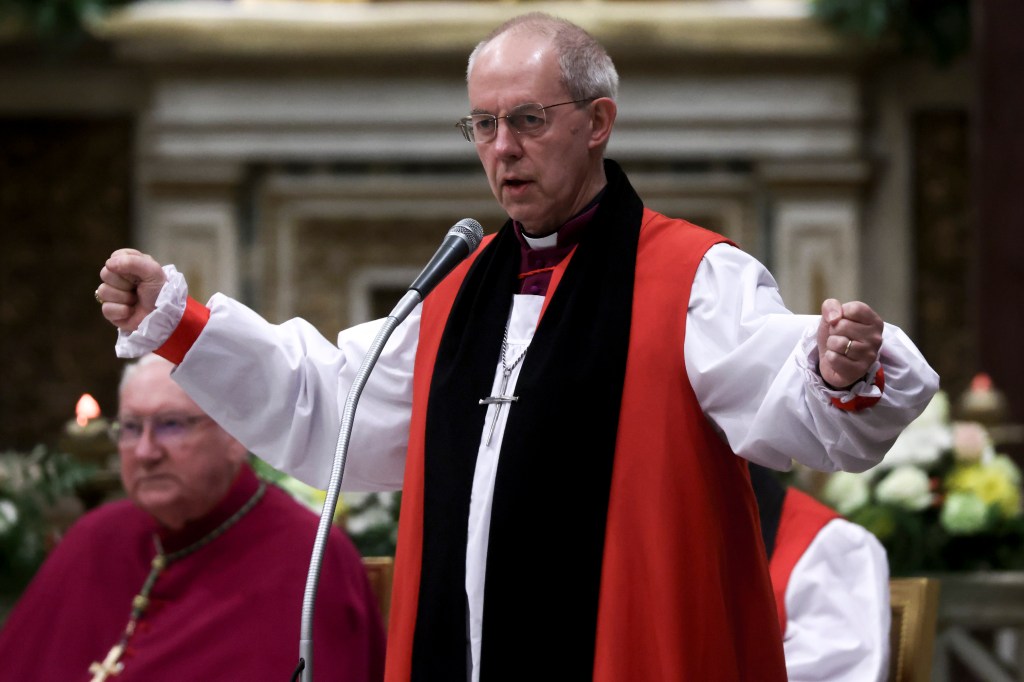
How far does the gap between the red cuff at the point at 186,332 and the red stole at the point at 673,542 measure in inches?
22.7

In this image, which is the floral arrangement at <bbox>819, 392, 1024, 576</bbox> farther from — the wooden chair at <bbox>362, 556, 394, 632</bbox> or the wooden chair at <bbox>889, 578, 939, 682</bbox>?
the wooden chair at <bbox>362, 556, 394, 632</bbox>

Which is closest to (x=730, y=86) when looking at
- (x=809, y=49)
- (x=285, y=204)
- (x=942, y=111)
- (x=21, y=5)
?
(x=809, y=49)

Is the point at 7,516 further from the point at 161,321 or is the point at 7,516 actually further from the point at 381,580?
the point at 161,321

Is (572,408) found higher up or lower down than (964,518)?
higher up

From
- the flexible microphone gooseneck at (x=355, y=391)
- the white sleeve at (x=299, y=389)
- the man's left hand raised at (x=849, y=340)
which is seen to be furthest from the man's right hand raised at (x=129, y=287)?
the man's left hand raised at (x=849, y=340)

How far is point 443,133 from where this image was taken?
8.76 metres

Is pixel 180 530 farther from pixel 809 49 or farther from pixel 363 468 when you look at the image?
pixel 809 49

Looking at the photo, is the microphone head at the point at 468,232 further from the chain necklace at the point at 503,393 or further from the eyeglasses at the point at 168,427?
the eyeglasses at the point at 168,427

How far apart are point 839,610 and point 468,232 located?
1.72 metres

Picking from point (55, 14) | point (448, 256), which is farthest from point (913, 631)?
point (55, 14)

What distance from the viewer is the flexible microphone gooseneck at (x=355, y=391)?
2.24 meters

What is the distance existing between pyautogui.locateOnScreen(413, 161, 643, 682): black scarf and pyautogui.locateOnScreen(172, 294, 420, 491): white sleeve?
24 centimetres

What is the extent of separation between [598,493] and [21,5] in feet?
22.1

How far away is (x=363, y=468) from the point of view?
9.96ft
